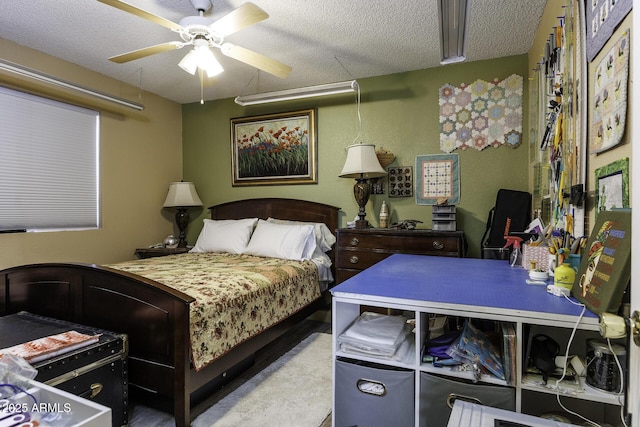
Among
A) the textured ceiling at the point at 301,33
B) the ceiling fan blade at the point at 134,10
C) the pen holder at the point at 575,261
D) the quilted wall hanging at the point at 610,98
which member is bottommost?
the pen holder at the point at 575,261

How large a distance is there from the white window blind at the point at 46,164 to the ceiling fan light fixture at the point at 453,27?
3.41m

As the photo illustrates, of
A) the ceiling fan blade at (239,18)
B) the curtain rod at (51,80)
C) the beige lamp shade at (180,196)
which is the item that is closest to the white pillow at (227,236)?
the beige lamp shade at (180,196)

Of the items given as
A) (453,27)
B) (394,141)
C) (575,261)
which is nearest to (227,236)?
(394,141)

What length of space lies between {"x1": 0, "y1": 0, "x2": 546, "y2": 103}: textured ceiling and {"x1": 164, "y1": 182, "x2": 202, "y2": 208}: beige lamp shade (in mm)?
1246

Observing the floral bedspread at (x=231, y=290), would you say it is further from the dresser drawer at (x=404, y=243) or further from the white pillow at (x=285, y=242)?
the dresser drawer at (x=404, y=243)

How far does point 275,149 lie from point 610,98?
3.32 m

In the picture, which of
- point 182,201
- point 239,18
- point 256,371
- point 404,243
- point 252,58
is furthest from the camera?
point 182,201

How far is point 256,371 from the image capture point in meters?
2.53

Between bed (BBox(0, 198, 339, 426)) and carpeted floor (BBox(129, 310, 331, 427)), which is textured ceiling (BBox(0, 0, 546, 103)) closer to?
bed (BBox(0, 198, 339, 426))

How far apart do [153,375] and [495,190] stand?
122 inches

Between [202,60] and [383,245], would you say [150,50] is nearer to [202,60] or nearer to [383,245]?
[202,60]

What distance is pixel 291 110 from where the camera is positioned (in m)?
4.03

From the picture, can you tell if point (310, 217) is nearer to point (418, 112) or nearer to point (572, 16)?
point (418, 112)

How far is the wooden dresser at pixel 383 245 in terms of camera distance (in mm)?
2881
